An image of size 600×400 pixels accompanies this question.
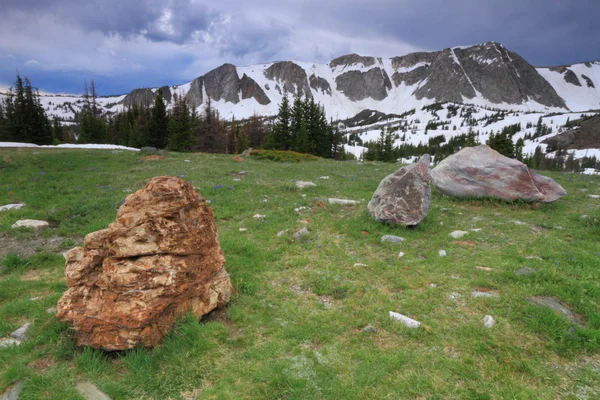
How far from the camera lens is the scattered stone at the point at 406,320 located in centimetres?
623

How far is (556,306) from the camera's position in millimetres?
6621

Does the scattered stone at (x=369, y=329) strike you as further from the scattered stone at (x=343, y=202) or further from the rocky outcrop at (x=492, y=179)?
the rocky outcrop at (x=492, y=179)

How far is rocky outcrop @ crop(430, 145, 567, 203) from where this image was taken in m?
14.8

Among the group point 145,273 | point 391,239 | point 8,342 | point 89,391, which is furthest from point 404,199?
point 8,342

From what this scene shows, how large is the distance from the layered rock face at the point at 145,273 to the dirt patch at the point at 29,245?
569 centimetres

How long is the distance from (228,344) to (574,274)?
8842 mm

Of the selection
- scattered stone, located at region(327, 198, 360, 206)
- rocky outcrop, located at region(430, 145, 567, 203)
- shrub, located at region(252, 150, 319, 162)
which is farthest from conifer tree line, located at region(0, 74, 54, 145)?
rocky outcrop, located at region(430, 145, 567, 203)

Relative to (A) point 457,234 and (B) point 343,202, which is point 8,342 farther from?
(A) point 457,234

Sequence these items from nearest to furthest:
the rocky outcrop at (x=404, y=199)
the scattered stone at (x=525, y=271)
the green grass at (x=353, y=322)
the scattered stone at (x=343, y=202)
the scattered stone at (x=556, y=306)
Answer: the green grass at (x=353, y=322), the scattered stone at (x=556, y=306), the scattered stone at (x=525, y=271), the rocky outcrop at (x=404, y=199), the scattered stone at (x=343, y=202)

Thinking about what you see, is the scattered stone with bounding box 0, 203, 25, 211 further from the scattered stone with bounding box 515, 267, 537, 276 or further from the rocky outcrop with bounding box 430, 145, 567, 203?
the rocky outcrop with bounding box 430, 145, 567, 203

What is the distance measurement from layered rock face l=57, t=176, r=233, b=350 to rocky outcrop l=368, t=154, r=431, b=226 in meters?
7.07

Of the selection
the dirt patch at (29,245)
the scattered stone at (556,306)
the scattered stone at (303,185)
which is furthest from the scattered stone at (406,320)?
the scattered stone at (303,185)

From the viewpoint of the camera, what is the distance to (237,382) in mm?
4992

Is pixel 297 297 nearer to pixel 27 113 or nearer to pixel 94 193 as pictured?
pixel 94 193
